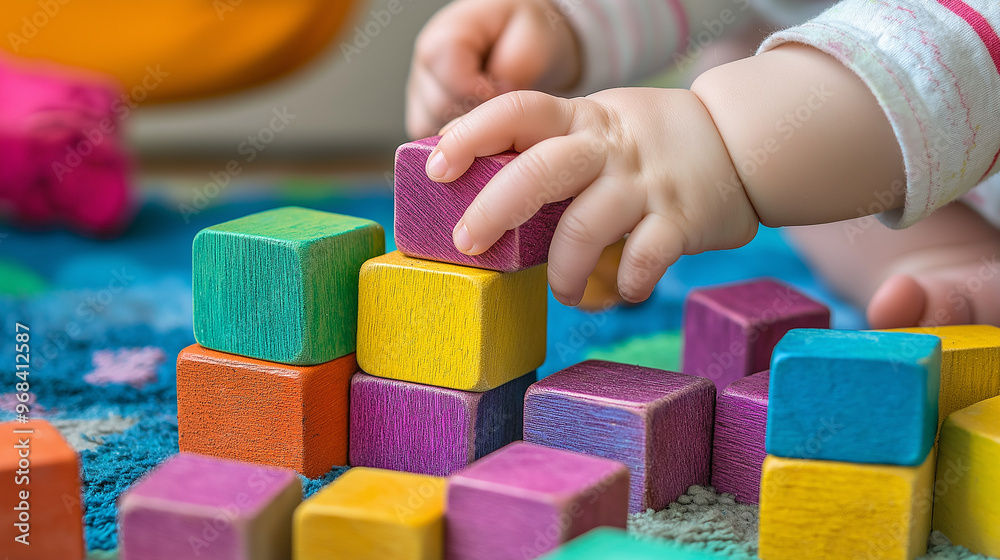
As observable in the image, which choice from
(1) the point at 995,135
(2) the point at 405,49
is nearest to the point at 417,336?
(1) the point at 995,135

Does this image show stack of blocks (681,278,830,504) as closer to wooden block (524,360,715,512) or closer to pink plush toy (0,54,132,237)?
wooden block (524,360,715,512)

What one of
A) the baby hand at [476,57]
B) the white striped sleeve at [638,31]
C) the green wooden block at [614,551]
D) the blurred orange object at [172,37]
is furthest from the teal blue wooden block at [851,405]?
the blurred orange object at [172,37]

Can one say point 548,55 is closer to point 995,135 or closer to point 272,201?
point 995,135

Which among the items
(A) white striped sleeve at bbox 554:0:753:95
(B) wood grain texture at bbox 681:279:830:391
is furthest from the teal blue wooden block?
(A) white striped sleeve at bbox 554:0:753:95

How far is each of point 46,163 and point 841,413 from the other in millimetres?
1165

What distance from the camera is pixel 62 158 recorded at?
1.33 meters

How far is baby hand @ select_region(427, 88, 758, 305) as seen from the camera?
24.0 inches

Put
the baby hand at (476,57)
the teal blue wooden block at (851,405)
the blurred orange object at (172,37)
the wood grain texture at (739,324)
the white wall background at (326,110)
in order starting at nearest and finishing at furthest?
the teal blue wooden block at (851,405) < the wood grain texture at (739,324) < the baby hand at (476,57) < the blurred orange object at (172,37) < the white wall background at (326,110)

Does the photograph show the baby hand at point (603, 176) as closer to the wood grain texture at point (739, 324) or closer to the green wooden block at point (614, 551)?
the wood grain texture at point (739, 324)

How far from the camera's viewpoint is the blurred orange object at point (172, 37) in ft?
5.40

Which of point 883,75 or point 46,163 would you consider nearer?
point 883,75

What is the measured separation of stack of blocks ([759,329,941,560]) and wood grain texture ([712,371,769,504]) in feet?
0.31

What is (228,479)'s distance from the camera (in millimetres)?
493

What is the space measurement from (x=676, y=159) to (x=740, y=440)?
0.63 ft
